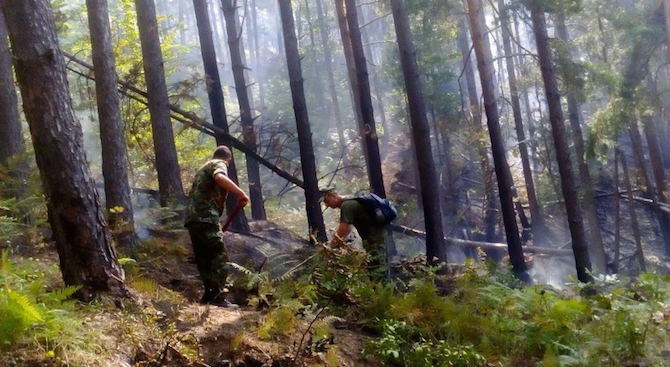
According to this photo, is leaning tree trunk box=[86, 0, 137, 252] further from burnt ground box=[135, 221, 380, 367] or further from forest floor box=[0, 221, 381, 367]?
burnt ground box=[135, 221, 380, 367]

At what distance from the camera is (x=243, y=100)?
17906mm

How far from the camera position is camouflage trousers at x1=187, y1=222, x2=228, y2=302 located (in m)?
7.03

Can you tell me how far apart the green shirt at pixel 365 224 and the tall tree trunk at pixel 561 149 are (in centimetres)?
716

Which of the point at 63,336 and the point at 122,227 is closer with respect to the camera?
the point at 63,336

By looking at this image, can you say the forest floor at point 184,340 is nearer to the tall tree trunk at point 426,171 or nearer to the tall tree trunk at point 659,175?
the tall tree trunk at point 426,171

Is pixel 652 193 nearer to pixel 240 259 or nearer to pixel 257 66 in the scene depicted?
pixel 240 259

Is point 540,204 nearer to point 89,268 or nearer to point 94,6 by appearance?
point 94,6

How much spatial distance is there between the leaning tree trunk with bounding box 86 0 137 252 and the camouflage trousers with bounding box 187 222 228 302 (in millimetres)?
2592

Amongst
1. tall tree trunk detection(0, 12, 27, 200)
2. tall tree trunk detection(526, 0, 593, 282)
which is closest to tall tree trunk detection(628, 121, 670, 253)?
tall tree trunk detection(526, 0, 593, 282)

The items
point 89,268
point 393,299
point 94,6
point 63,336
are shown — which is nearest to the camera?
point 63,336

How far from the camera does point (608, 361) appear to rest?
5484mm

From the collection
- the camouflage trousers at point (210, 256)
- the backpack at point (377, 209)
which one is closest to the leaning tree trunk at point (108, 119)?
the camouflage trousers at point (210, 256)

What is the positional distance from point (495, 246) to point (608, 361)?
18350 millimetres

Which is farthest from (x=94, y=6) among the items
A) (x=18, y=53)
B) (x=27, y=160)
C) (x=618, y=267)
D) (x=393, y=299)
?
(x=618, y=267)
